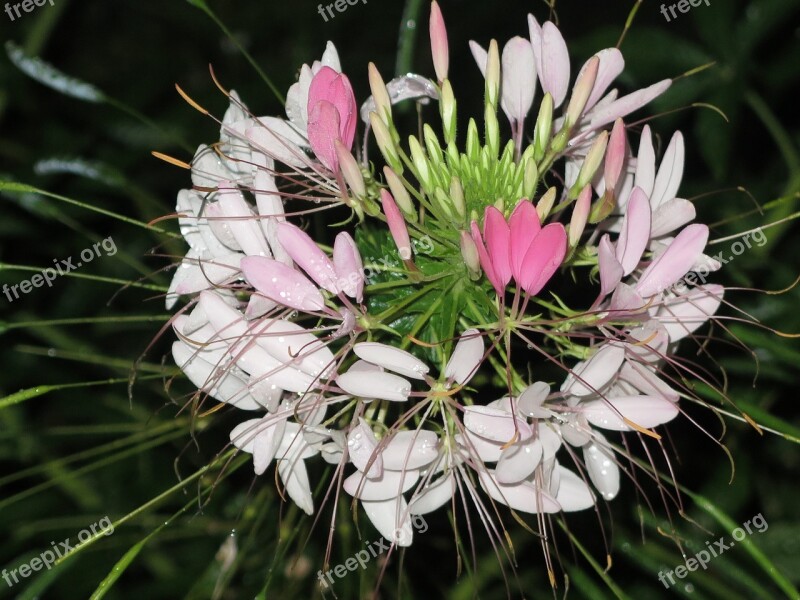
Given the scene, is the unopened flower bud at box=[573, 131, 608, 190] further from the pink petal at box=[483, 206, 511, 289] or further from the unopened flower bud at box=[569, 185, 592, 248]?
the pink petal at box=[483, 206, 511, 289]

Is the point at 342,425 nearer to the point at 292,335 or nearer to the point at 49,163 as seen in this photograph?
the point at 292,335

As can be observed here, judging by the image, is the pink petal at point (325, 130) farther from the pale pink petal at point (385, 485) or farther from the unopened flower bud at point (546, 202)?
the pale pink petal at point (385, 485)

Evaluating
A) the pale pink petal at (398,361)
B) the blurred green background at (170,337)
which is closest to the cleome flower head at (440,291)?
the pale pink petal at (398,361)

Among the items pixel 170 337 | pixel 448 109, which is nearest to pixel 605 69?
pixel 448 109

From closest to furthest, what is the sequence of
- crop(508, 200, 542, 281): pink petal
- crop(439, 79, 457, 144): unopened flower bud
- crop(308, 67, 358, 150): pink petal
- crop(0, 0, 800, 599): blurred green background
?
crop(508, 200, 542, 281): pink petal, crop(308, 67, 358, 150): pink petal, crop(439, 79, 457, 144): unopened flower bud, crop(0, 0, 800, 599): blurred green background

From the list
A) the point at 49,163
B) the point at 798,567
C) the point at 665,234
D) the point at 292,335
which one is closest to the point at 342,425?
the point at 292,335

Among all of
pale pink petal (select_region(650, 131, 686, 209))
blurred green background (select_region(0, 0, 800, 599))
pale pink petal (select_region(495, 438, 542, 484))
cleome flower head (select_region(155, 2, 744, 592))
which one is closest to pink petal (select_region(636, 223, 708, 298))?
cleome flower head (select_region(155, 2, 744, 592))

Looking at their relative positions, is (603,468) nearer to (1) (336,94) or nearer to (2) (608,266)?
(2) (608,266)
